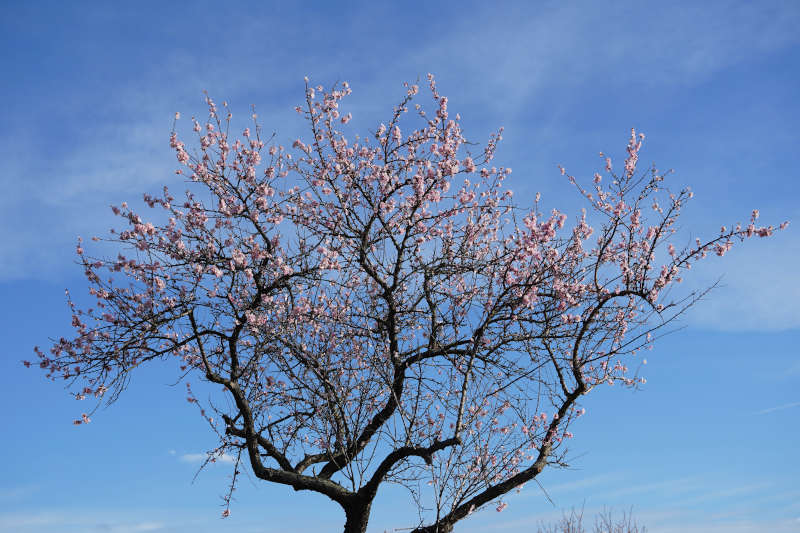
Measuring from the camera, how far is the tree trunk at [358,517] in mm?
9555

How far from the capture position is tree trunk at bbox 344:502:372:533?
955 cm

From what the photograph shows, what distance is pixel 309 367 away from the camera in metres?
8.45

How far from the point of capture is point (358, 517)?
956cm

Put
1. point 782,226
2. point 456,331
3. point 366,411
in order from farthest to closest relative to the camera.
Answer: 1. point 456,331
2. point 782,226
3. point 366,411

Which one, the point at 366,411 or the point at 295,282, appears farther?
the point at 295,282

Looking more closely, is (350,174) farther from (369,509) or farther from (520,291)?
(369,509)

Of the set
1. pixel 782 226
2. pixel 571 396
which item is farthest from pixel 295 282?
pixel 782 226

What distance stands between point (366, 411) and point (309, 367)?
904 millimetres

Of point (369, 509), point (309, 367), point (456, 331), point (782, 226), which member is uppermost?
point (782, 226)

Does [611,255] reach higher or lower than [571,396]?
higher

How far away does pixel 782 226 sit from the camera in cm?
883

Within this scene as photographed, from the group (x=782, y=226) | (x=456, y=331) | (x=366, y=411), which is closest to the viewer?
(x=366, y=411)

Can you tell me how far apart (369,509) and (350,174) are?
189 inches

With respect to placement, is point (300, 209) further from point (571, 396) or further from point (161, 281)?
point (571, 396)
